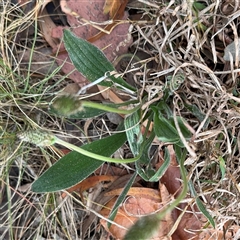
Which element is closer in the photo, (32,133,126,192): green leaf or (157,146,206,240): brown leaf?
(32,133,126,192): green leaf

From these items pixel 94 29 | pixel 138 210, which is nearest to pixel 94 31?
pixel 94 29

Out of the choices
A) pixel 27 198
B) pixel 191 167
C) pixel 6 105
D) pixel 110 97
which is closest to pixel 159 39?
pixel 110 97

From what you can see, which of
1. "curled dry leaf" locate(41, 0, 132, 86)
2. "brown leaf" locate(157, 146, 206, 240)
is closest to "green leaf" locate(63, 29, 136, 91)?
"curled dry leaf" locate(41, 0, 132, 86)

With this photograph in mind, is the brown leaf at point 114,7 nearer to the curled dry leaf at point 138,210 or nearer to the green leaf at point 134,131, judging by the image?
the green leaf at point 134,131

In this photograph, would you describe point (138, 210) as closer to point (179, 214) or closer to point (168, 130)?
point (179, 214)

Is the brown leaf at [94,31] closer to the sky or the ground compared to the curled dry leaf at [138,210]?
closer to the sky

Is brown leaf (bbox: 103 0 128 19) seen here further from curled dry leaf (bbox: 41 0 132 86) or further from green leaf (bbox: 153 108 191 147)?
green leaf (bbox: 153 108 191 147)

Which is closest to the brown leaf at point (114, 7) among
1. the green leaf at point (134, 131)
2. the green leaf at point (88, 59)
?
the green leaf at point (88, 59)
